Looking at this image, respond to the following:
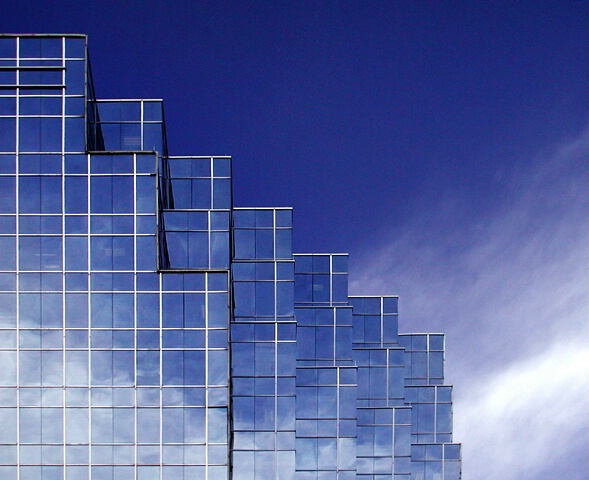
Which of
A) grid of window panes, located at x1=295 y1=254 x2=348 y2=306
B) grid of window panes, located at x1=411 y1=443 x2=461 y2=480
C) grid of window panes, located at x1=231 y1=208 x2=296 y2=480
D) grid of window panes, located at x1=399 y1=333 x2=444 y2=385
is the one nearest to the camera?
grid of window panes, located at x1=231 y1=208 x2=296 y2=480

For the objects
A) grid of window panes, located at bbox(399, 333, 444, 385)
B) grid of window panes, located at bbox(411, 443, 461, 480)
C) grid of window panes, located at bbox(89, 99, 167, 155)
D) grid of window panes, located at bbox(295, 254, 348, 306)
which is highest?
grid of window panes, located at bbox(89, 99, 167, 155)

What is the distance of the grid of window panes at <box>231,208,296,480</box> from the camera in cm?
7031

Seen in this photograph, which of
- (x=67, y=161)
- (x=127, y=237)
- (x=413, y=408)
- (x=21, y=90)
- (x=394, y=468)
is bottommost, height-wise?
(x=394, y=468)

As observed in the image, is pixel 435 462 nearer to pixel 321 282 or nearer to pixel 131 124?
pixel 321 282

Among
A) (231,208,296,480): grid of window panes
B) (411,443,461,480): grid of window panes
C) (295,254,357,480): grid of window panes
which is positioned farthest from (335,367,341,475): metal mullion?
(411,443,461,480): grid of window panes

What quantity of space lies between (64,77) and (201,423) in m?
22.7

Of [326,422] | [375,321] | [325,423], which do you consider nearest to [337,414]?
[326,422]

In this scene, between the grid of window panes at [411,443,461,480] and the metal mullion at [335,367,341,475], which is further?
the grid of window panes at [411,443,461,480]

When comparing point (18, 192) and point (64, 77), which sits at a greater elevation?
point (64, 77)

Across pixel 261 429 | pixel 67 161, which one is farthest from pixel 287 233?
pixel 67 161

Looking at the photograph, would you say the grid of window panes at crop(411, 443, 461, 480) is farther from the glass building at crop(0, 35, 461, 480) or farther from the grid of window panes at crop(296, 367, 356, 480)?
the glass building at crop(0, 35, 461, 480)

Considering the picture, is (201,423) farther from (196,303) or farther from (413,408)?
(413,408)

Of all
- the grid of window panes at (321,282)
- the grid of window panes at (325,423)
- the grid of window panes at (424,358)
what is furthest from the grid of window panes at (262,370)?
the grid of window panes at (424,358)

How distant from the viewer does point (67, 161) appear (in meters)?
61.4
